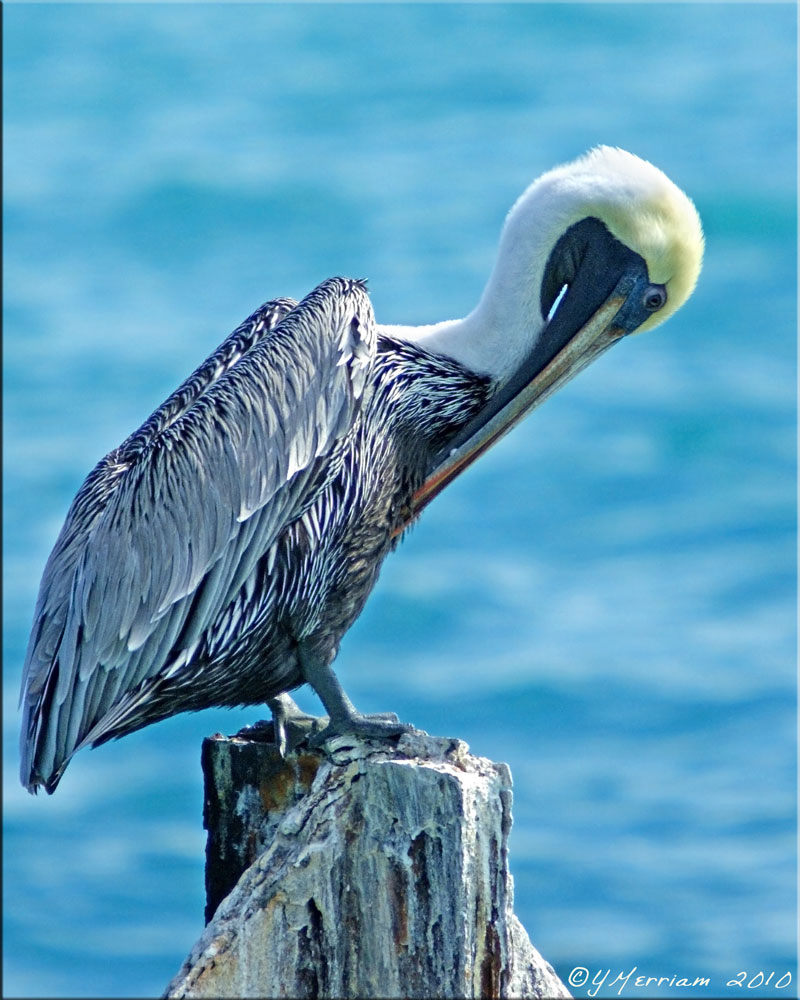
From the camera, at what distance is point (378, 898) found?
3.92 metres

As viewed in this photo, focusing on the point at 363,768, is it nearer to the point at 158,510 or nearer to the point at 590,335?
the point at 158,510

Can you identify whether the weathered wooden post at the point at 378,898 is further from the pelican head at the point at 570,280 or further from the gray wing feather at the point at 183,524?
the pelican head at the point at 570,280

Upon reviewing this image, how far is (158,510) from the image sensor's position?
4.81m

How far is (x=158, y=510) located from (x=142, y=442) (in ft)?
1.32

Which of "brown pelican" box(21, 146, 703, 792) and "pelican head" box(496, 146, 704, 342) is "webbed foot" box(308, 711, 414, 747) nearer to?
"brown pelican" box(21, 146, 703, 792)

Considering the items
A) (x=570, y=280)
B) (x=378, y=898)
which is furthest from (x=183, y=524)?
(x=570, y=280)

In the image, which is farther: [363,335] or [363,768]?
[363,335]

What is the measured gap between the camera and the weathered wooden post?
3883 mm

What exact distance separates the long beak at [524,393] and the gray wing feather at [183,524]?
0.45 m

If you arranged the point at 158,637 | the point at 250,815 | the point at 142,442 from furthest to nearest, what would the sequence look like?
the point at 142,442, the point at 158,637, the point at 250,815

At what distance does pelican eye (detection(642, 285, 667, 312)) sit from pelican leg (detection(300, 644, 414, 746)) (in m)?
1.65

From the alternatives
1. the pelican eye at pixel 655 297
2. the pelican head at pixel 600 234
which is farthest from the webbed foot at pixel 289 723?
the pelican eye at pixel 655 297

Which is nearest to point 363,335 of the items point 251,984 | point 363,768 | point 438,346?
point 438,346

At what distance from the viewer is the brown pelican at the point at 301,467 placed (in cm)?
467
